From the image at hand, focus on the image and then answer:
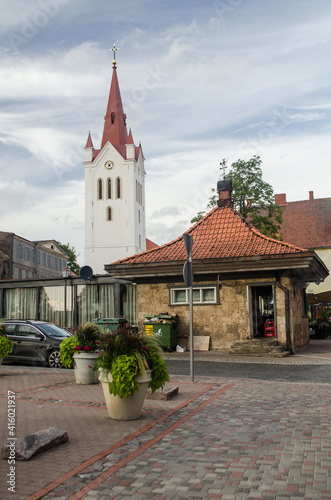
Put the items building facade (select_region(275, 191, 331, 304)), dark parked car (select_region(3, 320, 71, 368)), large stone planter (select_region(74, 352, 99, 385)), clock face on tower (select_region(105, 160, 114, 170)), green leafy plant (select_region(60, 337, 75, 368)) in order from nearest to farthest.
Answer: large stone planter (select_region(74, 352, 99, 385)) < green leafy plant (select_region(60, 337, 75, 368)) < dark parked car (select_region(3, 320, 71, 368)) < building facade (select_region(275, 191, 331, 304)) < clock face on tower (select_region(105, 160, 114, 170))

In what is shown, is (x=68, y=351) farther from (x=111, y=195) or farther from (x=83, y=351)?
(x=111, y=195)

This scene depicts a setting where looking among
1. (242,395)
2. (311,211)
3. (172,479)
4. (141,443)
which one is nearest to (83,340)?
(242,395)

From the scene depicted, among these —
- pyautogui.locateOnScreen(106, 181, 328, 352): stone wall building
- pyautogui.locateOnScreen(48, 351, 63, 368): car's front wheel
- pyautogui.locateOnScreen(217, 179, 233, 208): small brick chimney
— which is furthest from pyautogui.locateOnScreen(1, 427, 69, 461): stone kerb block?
pyautogui.locateOnScreen(217, 179, 233, 208): small brick chimney

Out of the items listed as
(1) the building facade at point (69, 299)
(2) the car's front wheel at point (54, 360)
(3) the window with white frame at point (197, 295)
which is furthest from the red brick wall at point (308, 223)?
(2) the car's front wheel at point (54, 360)

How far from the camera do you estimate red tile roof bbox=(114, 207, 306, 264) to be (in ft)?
62.5

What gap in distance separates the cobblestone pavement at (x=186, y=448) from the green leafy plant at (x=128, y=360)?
1.75ft

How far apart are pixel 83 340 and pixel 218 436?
4799 mm

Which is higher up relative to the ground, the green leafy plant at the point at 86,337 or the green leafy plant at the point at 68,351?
the green leafy plant at the point at 86,337

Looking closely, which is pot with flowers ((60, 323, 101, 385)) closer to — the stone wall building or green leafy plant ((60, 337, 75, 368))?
green leafy plant ((60, 337, 75, 368))

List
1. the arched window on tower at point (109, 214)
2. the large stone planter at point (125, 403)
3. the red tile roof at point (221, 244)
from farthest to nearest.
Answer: the arched window on tower at point (109, 214) → the red tile roof at point (221, 244) → the large stone planter at point (125, 403)

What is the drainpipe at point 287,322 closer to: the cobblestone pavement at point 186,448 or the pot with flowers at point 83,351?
the cobblestone pavement at point 186,448

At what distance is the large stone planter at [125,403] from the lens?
7.26 meters

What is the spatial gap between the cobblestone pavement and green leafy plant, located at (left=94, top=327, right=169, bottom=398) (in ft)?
1.75

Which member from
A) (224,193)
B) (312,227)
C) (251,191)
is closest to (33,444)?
(224,193)
